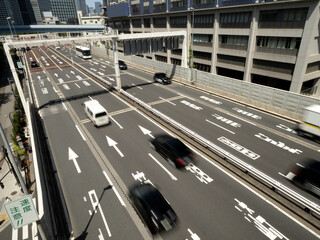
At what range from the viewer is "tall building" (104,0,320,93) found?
1254 inches

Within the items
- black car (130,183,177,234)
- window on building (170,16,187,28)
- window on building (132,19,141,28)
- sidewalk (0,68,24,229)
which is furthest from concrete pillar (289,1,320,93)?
window on building (132,19,141,28)

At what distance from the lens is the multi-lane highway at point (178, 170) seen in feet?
41.0

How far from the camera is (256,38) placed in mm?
38469

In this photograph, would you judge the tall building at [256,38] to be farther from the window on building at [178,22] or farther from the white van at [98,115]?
the white van at [98,115]

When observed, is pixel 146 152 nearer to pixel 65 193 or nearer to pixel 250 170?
pixel 65 193

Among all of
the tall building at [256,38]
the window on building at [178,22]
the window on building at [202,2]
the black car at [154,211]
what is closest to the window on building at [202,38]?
the tall building at [256,38]

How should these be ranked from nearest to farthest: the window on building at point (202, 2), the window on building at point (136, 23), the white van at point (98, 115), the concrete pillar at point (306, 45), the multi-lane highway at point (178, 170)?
the multi-lane highway at point (178, 170), the white van at point (98, 115), the concrete pillar at point (306, 45), the window on building at point (202, 2), the window on building at point (136, 23)

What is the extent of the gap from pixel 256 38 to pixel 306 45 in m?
9.51

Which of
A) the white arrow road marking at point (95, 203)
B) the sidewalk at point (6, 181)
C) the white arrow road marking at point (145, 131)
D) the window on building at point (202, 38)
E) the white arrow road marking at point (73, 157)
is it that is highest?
the window on building at point (202, 38)

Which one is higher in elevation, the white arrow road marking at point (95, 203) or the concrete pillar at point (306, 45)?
the concrete pillar at point (306, 45)

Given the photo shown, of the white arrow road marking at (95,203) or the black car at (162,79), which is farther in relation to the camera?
the black car at (162,79)

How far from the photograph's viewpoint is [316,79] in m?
38.1

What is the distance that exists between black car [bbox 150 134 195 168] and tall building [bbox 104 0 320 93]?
27.8m

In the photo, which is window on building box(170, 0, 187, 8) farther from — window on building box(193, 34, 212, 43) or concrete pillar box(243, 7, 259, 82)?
concrete pillar box(243, 7, 259, 82)
